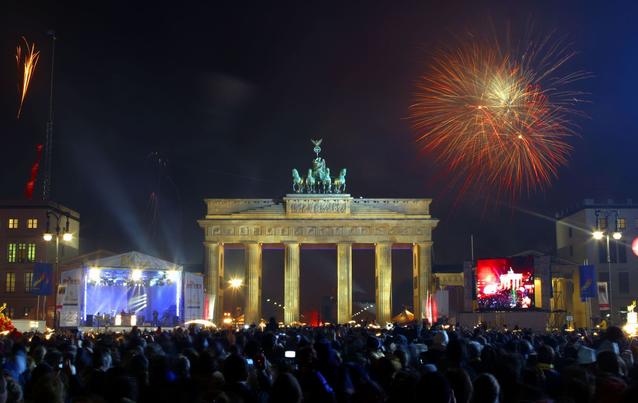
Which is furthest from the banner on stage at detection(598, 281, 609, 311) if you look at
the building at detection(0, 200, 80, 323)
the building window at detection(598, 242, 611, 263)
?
the building at detection(0, 200, 80, 323)

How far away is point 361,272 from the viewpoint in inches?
3602

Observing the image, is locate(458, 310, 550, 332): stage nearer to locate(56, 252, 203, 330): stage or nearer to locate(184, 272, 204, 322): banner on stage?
locate(184, 272, 204, 322): banner on stage

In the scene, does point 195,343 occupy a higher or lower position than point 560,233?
lower

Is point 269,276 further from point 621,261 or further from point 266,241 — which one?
point 621,261

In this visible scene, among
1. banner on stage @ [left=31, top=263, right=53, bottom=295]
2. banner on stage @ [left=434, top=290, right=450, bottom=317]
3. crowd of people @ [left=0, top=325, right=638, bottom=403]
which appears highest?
banner on stage @ [left=31, top=263, right=53, bottom=295]

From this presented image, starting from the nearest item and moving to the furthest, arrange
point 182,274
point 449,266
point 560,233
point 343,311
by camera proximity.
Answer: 1. point 182,274
2. point 343,311
3. point 449,266
4. point 560,233

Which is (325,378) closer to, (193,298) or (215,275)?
(193,298)

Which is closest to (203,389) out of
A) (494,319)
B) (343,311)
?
(494,319)

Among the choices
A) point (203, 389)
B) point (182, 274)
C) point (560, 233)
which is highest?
point (560, 233)

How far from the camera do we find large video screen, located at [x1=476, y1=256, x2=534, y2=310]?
2331 inches

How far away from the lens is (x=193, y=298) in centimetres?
5938

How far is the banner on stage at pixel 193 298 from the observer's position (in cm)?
5878

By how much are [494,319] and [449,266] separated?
106 feet

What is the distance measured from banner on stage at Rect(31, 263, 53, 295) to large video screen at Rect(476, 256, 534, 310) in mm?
30176
